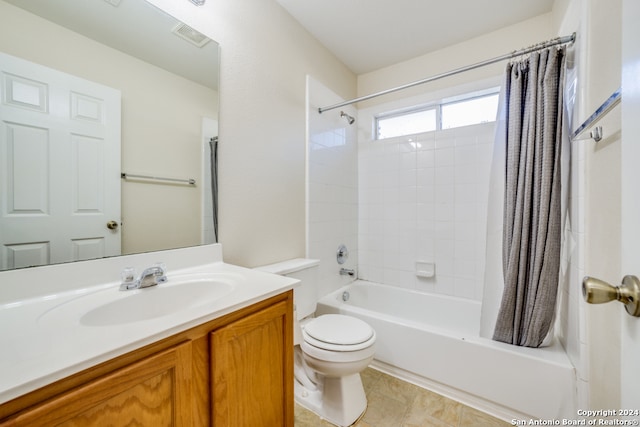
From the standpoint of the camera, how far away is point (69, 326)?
24.7 inches

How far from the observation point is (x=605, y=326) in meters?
0.89

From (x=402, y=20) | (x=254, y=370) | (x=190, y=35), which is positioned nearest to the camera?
(x=254, y=370)

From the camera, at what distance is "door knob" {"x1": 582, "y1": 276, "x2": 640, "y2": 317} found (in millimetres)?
392

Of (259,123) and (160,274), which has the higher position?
(259,123)

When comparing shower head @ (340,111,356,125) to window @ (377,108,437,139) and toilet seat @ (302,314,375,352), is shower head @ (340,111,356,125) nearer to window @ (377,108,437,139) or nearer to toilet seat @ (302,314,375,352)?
window @ (377,108,437,139)

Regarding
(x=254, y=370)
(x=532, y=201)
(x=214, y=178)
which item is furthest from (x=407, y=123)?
(x=254, y=370)

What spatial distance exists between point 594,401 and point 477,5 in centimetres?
221

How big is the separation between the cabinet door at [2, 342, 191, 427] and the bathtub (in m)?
1.32

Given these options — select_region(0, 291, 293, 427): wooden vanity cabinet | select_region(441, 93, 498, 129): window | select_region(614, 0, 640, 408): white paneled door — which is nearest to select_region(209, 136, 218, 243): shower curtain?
select_region(0, 291, 293, 427): wooden vanity cabinet

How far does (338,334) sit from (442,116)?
1.98m

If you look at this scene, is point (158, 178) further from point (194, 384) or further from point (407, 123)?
point (407, 123)

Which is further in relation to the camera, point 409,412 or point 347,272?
point 347,272

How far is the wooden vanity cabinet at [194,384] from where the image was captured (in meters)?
0.48

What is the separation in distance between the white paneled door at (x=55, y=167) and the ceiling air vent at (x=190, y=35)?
45 centimetres
